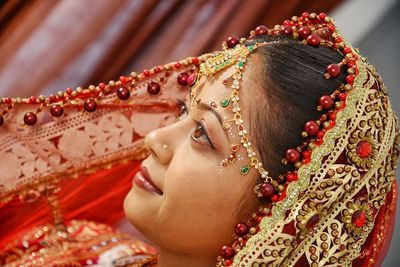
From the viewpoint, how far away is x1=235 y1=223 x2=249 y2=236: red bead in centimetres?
108

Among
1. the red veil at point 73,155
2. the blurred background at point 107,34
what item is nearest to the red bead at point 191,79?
the red veil at point 73,155

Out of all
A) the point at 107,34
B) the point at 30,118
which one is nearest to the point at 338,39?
the point at 30,118

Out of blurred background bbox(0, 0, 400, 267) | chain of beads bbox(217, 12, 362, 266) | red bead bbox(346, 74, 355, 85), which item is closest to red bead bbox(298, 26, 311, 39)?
chain of beads bbox(217, 12, 362, 266)

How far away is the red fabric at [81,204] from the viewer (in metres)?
1.41

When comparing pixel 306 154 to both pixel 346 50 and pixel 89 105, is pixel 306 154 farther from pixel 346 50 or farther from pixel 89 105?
pixel 89 105

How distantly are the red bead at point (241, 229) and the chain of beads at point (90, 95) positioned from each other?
348 millimetres

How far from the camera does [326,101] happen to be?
104 centimetres

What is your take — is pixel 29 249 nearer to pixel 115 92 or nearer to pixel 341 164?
pixel 115 92

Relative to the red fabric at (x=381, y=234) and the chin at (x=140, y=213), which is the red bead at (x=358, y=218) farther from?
the chin at (x=140, y=213)

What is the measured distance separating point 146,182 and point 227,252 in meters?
0.18

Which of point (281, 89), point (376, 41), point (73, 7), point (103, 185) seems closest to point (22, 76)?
point (73, 7)

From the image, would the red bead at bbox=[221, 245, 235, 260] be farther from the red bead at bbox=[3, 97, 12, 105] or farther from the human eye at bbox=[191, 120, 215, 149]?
the red bead at bbox=[3, 97, 12, 105]

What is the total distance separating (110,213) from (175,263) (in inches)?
17.1

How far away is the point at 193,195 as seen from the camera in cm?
108
